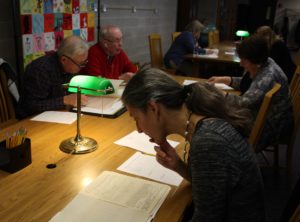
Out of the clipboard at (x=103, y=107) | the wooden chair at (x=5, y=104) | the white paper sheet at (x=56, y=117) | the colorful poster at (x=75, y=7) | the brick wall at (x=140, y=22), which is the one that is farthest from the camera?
the brick wall at (x=140, y=22)

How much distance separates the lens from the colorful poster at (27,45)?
8.91 ft

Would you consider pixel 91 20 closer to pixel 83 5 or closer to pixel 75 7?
pixel 83 5

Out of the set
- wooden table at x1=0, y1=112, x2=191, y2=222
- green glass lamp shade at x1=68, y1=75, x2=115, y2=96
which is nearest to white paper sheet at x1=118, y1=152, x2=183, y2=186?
wooden table at x1=0, y1=112, x2=191, y2=222

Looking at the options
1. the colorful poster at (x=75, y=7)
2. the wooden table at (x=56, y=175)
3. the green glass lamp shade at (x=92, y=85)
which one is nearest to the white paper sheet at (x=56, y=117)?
the wooden table at (x=56, y=175)

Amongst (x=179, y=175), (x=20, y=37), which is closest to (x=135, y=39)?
(x=20, y=37)

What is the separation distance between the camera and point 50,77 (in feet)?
7.22

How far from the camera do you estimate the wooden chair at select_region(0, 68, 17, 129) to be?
2184 millimetres

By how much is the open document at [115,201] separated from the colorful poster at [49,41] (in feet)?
6.48

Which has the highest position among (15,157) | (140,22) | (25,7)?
(25,7)

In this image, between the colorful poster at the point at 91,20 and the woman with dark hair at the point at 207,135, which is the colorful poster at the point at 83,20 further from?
the woman with dark hair at the point at 207,135

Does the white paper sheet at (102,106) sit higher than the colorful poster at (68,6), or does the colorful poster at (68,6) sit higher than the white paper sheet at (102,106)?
the colorful poster at (68,6)

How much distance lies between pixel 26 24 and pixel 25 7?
13 centimetres

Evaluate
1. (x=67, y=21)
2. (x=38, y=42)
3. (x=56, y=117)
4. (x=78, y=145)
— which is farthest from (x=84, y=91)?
(x=67, y=21)

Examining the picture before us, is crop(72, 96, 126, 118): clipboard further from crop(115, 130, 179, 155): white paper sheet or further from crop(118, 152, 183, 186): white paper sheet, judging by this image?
crop(118, 152, 183, 186): white paper sheet
